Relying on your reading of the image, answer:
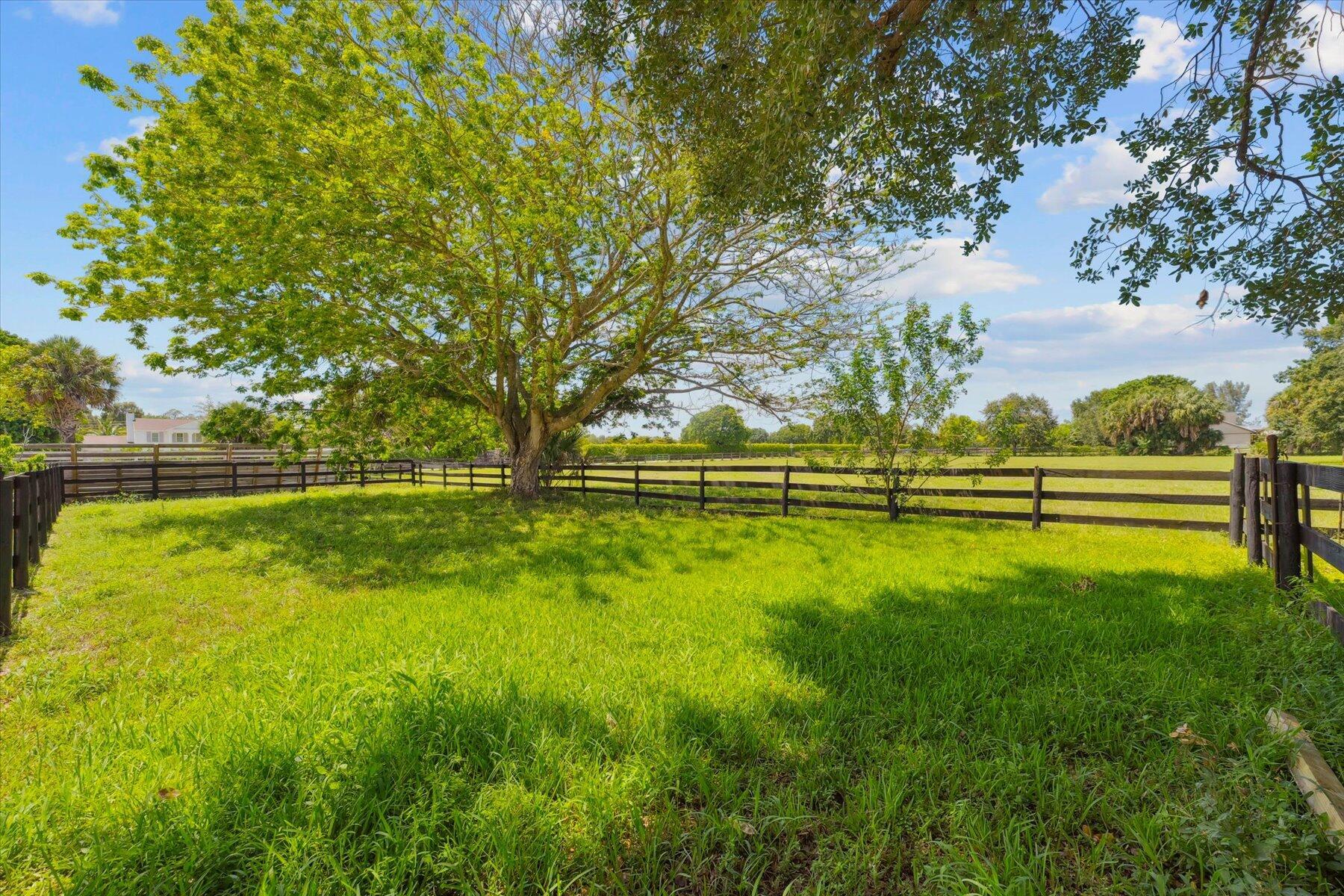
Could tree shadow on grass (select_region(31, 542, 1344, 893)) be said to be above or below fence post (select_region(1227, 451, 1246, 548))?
below

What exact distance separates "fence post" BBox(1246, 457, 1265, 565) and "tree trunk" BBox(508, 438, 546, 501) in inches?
527

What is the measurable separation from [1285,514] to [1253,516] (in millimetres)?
2070

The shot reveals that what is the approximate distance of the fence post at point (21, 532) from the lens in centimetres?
568

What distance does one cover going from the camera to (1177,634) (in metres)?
4.20

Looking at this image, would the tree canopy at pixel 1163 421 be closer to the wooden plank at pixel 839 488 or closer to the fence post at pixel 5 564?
the wooden plank at pixel 839 488

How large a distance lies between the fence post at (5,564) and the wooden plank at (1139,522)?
43.1 feet

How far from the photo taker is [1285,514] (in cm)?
480

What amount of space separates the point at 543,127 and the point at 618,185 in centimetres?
168

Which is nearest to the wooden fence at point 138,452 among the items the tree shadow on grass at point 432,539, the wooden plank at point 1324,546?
the tree shadow on grass at point 432,539

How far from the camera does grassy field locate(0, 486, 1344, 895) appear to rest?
1.99 m

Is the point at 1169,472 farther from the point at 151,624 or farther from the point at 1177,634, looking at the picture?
the point at 151,624

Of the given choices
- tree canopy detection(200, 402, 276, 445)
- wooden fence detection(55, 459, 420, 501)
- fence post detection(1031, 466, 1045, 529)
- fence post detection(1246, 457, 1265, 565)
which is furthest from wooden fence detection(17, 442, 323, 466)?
fence post detection(1246, 457, 1265, 565)

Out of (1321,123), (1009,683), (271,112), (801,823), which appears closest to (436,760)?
(801,823)

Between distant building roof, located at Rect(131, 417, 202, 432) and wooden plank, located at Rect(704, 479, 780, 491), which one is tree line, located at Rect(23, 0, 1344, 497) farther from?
distant building roof, located at Rect(131, 417, 202, 432)
